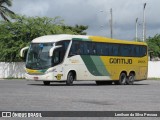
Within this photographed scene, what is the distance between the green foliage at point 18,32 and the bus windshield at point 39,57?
61.6ft

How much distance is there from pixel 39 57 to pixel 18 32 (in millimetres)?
21640

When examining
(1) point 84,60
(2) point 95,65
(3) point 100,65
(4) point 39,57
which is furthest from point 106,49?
(4) point 39,57

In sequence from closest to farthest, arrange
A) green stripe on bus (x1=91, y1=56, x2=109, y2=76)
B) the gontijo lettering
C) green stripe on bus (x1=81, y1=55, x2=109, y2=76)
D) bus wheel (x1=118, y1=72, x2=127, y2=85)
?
green stripe on bus (x1=81, y1=55, x2=109, y2=76)
green stripe on bus (x1=91, y1=56, x2=109, y2=76)
the gontijo lettering
bus wheel (x1=118, y1=72, x2=127, y2=85)

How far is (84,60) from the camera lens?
3453cm

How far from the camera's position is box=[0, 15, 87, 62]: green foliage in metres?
52.8

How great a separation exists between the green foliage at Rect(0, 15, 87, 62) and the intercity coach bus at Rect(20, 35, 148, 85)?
15.2 metres

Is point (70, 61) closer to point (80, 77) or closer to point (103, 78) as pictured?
point (80, 77)

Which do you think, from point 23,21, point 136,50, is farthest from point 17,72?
point 136,50

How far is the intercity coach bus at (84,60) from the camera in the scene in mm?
32594

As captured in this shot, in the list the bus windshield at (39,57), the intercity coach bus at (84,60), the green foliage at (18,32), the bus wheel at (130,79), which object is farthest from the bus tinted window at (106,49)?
the green foliage at (18,32)

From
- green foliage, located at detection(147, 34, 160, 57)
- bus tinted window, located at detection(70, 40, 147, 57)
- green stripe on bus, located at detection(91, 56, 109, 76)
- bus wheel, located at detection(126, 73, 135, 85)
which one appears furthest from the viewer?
green foliage, located at detection(147, 34, 160, 57)

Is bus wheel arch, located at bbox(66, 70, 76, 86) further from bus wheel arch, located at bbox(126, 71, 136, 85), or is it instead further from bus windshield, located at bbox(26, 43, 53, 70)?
bus wheel arch, located at bbox(126, 71, 136, 85)

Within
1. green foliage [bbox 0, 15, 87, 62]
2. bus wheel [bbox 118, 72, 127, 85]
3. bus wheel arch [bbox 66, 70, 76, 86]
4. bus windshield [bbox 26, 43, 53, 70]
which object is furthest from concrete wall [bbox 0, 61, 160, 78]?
bus windshield [bbox 26, 43, 53, 70]

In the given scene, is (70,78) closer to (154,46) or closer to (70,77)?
(70,77)
